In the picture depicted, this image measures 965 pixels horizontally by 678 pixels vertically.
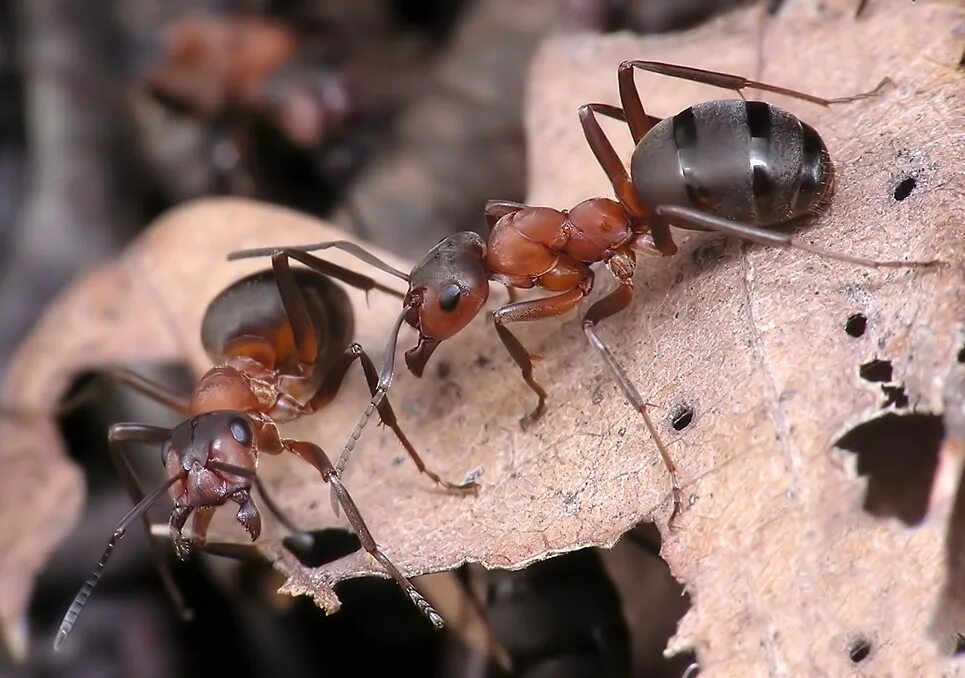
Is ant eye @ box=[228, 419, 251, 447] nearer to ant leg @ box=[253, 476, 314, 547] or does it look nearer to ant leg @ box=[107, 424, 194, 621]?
ant leg @ box=[253, 476, 314, 547]

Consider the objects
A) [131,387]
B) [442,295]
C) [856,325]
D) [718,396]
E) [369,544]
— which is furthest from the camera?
[131,387]

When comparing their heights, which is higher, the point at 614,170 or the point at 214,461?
the point at 614,170

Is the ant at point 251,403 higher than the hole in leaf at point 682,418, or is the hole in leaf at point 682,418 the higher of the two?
the ant at point 251,403

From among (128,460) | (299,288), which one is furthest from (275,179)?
(128,460)

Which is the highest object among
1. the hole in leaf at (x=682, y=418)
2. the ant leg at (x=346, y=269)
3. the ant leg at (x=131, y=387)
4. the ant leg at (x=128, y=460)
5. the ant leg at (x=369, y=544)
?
the ant leg at (x=131, y=387)

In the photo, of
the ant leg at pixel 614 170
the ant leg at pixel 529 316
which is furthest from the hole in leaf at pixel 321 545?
the ant leg at pixel 614 170

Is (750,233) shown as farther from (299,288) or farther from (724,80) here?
(299,288)

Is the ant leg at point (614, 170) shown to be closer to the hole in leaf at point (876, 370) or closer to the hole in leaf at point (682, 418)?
the hole in leaf at point (682, 418)
